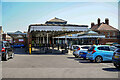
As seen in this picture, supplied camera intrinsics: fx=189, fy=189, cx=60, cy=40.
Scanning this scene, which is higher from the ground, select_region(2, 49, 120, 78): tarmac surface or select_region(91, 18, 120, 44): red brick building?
select_region(91, 18, 120, 44): red brick building

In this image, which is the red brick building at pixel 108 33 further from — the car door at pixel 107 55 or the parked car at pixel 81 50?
the car door at pixel 107 55

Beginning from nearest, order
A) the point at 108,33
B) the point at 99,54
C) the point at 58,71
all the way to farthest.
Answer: the point at 58,71, the point at 99,54, the point at 108,33

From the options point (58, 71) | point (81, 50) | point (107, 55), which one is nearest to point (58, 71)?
point (58, 71)

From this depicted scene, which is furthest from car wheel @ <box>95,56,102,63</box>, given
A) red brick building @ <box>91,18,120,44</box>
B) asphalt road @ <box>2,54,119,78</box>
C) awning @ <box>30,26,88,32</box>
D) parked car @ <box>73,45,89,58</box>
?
red brick building @ <box>91,18,120,44</box>

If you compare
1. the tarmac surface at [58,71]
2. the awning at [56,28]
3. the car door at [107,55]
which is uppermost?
the awning at [56,28]

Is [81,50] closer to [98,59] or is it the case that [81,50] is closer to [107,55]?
[98,59]

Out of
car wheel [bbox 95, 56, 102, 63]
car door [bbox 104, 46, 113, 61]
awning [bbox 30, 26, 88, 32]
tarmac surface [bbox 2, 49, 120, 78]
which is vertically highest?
awning [bbox 30, 26, 88, 32]

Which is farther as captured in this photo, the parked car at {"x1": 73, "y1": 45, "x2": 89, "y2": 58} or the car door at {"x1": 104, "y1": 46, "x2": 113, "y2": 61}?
the parked car at {"x1": 73, "y1": 45, "x2": 89, "y2": 58}

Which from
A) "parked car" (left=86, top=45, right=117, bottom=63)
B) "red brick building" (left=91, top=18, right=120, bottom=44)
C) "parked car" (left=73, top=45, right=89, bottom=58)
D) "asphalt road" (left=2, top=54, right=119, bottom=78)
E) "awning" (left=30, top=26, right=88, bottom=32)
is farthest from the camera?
"red brick building" (left=91, top=18, right=120, bottom=44)

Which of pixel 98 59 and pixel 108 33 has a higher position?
pixel 108 33

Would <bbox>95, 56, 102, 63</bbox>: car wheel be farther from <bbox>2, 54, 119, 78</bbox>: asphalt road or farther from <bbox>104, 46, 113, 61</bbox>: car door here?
<bbox>2, 54, 119, 78</bbox>: asphalt road

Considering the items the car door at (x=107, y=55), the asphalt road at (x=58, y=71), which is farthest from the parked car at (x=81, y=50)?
the asphalt road at (x=58, y=71)

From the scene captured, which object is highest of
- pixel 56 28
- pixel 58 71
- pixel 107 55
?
pixel 56 28

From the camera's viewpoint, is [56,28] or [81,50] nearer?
[81,50]
